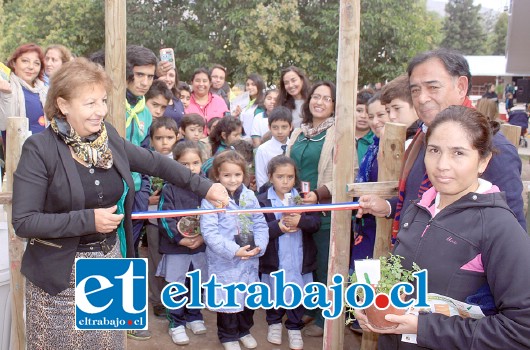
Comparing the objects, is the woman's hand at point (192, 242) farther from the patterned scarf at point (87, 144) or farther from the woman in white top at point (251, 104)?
the woman in white top at point (251, 104)

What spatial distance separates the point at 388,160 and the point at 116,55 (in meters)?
1.85

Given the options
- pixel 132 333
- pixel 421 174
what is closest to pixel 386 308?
pixel 421 174

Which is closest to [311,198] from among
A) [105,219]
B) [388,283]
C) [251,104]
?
[105,219]

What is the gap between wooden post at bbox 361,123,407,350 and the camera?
3609mm

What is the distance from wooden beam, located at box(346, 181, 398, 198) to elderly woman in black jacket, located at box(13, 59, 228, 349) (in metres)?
1.45

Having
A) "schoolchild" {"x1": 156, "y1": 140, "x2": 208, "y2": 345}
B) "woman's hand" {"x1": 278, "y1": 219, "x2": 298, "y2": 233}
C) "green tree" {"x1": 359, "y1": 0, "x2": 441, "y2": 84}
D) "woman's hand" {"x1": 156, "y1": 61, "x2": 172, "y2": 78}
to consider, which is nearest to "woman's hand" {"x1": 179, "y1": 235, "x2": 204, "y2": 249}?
"schoolchild" {"x1": 156, "y1": 140, "x2": 208, "y2": 345}

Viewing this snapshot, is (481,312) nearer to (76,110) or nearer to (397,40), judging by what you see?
(76,110)

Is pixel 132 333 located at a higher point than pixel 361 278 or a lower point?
lower

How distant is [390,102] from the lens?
394 cm

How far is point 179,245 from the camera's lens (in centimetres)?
464

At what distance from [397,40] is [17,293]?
51.2ft

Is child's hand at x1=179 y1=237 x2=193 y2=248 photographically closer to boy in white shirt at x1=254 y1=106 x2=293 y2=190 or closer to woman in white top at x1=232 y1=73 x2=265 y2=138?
boy in white shirt at x1=254 y1=106 x2=293 y2=190

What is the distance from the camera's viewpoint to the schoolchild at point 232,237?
14.1 ft

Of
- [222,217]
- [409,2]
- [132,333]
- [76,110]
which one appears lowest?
[132,333]
